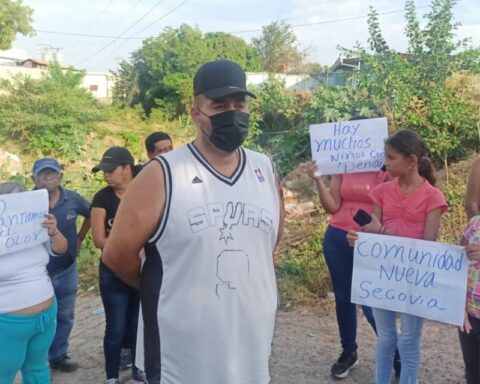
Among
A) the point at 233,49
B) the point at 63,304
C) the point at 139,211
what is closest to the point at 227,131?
the point at 139,211

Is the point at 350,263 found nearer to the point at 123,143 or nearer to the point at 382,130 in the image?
the point at 382,130

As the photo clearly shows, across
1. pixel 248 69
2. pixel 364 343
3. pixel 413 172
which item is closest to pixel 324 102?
pixel 364 343

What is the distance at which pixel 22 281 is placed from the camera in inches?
121

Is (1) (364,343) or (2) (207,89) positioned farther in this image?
(1) (364,343)

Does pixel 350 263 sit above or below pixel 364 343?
above

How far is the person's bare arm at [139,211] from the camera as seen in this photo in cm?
191

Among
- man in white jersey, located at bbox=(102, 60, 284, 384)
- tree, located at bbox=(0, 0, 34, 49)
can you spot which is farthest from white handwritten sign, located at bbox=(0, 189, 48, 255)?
tree, located at bbox=(0, 0, 34, 49)

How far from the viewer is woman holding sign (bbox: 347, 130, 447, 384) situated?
3287 mm

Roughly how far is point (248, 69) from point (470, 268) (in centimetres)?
2704

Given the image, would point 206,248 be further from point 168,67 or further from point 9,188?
point 168,67

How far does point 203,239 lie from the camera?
1887 mm

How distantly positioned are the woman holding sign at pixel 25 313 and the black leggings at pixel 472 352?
2497mm

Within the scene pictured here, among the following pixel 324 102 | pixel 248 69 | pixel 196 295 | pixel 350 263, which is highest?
pixel 248 69

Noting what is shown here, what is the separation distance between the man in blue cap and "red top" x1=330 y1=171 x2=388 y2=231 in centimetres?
212
